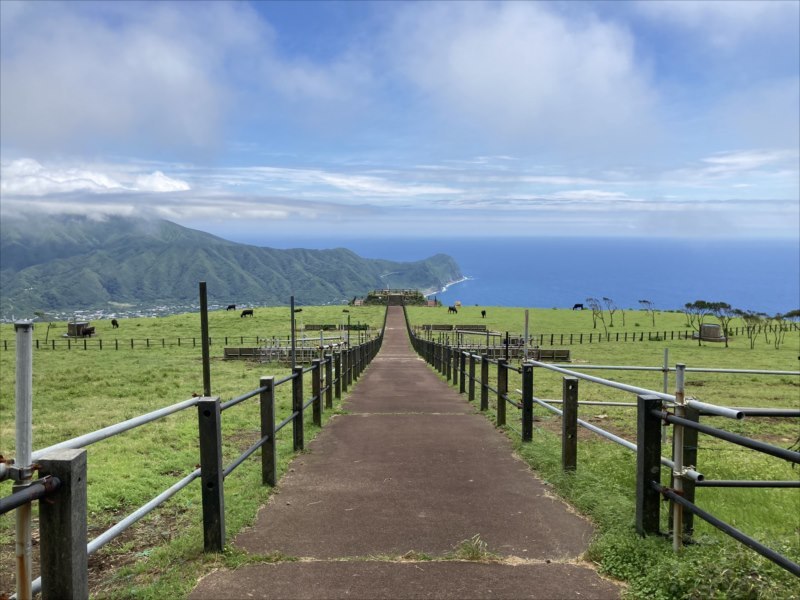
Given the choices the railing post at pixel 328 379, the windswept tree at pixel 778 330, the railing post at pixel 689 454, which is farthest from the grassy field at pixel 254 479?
the windswept tree at pixel 778 330

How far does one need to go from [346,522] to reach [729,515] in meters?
4.10

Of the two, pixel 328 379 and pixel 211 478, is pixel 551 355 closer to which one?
pixel 328 379

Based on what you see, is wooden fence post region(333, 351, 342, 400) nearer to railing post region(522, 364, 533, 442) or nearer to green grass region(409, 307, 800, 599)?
green grass region(409, 307, 800, 599)

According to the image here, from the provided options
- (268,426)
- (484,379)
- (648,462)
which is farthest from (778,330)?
(268,426)

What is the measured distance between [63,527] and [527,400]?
6.18 m

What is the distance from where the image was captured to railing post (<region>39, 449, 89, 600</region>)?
103 inches

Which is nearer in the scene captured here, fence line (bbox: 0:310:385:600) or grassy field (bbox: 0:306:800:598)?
fence line (bbox: 0:310:385:600)

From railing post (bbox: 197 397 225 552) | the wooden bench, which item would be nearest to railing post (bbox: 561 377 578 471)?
railing post (bbox: 197 397 225 552)

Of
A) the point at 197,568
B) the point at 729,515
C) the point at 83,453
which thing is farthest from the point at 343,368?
the point at 83,453

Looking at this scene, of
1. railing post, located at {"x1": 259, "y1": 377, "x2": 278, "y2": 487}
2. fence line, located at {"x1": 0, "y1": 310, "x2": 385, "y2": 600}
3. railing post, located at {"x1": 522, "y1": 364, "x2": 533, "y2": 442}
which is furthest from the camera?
railing post, located at {"x1": 522, "y1": 364, "x2": 533, "y2": 442}

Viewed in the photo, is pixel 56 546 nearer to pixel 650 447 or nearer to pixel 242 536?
pixel 242 536

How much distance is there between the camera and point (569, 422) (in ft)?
21.6

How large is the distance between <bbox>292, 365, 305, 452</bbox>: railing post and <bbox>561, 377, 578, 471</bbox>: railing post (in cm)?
310

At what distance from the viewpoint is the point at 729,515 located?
6512 mm
